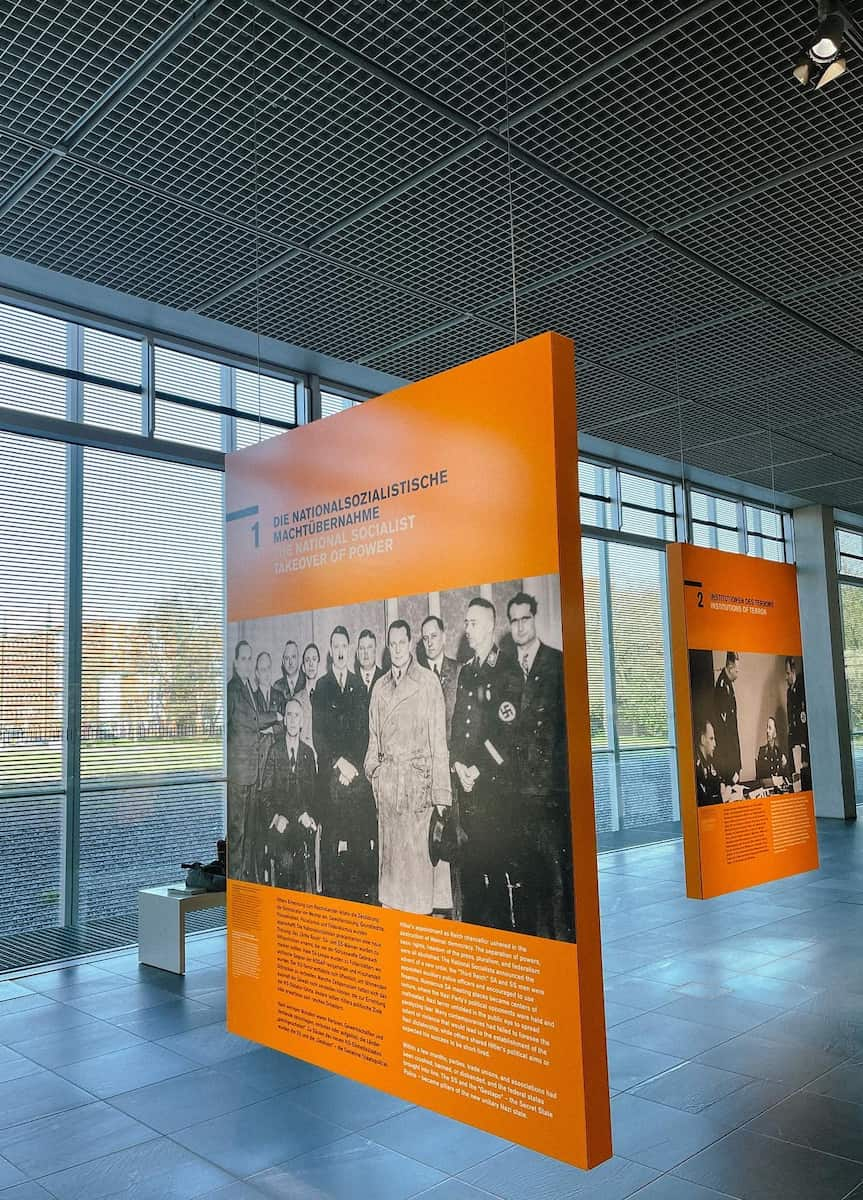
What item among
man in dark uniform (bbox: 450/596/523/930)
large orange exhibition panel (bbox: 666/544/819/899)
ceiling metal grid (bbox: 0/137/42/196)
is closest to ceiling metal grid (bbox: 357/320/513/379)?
large orange exhibition panel (bbox: 666/544/819/899)

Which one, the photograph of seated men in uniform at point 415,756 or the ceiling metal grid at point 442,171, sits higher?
the ceiling metal grid at point 442,171

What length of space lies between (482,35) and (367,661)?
2648 mm

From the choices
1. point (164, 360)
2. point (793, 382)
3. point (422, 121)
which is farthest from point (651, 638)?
point (422, 121)

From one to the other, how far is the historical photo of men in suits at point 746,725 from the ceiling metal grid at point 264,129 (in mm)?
4318

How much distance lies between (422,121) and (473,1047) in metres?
4.01

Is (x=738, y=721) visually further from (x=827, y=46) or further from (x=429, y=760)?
(x=827, y=46)

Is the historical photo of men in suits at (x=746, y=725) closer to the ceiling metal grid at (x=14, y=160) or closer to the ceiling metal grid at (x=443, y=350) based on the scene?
the ceiling metal grid at (x=443, y=350)

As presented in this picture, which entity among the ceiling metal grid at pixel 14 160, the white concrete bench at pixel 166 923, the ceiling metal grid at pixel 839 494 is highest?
the ceiling metal grid at pixel 839 494

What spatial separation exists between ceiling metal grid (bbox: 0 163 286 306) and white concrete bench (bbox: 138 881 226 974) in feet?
13.8

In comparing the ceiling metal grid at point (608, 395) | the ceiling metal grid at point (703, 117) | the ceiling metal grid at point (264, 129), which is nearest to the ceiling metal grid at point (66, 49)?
the ceiling metal grid at point (264, 129)

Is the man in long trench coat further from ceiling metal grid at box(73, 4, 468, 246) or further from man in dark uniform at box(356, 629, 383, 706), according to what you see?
ceiling metal grid at box(73, 4, 468, 246)

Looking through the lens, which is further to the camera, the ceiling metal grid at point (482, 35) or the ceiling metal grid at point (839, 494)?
the ceiling metal grid at point (839, 494)

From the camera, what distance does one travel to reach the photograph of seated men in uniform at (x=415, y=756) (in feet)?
11.2

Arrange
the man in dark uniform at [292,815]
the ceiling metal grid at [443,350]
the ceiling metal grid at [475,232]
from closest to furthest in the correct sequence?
the man in dark uniform at [292,815] < the ceiling metal grid at [475,232] < the ceiling metal grid at [443,350]
